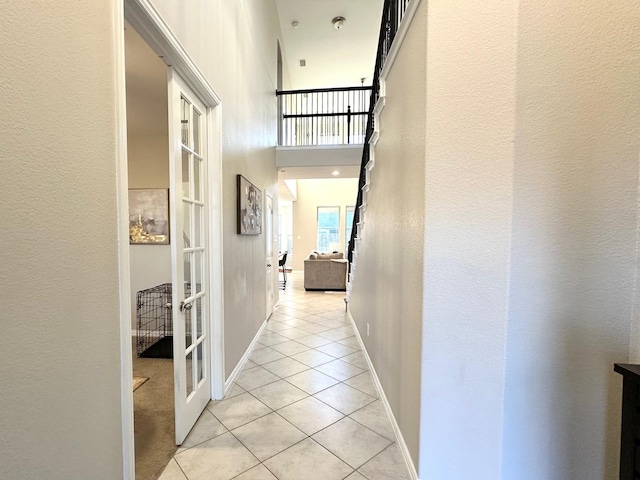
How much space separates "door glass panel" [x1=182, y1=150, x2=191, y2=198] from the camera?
1.95 m

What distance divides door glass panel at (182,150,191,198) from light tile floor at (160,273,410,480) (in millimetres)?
1629

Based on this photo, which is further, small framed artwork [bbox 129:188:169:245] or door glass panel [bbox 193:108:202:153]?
small framed artwork [bbox 129:188:169:245]

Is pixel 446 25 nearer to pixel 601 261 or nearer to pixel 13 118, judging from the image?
pixel 601 261

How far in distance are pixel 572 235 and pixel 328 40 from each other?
693 centimetres

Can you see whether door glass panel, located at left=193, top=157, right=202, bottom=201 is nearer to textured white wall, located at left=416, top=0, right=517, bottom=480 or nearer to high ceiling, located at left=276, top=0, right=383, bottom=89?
textured white wall, located at left=416, top=0, right=517, bottom=480

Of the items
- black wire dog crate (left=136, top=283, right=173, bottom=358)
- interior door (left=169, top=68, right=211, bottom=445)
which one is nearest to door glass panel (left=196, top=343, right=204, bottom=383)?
interior door (left=169, top=68, right=211, bottom=445)

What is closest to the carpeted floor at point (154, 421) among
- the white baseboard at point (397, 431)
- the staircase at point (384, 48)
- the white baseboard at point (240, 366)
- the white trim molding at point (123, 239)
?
the white baseboard at point (240, 366)

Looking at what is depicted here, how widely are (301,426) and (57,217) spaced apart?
6.43 ft

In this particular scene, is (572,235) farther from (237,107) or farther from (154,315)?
(154,315)

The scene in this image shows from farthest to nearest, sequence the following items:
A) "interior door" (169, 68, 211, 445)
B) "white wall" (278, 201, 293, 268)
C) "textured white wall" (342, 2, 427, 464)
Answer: "white wall" (278, 201, 293, 268) → "interior door" (169, 68, 211, 445) → "textured white wall" (342, 2, 427, 464)

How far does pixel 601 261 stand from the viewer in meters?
1.35

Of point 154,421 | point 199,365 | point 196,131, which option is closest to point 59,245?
point 196,131

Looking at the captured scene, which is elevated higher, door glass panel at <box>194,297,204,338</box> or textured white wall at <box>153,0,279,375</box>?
textured white wall at <box>153,0,279,375</box>

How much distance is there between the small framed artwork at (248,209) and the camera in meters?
2.82
